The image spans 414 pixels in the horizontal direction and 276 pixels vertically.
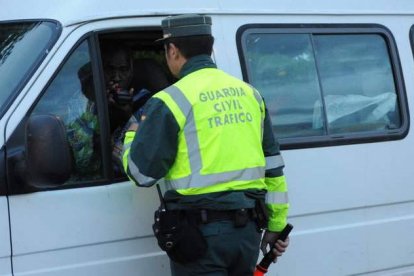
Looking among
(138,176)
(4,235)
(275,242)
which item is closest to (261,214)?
(275,242)

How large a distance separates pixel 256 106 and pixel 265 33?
2.75 feet

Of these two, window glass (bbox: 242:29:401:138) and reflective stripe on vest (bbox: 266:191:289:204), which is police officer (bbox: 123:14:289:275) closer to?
reflective stripe on vest (bbox: 266:191:289:204)

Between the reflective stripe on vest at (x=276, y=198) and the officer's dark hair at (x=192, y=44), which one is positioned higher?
the officer's dark hair at (x=192, y=44)

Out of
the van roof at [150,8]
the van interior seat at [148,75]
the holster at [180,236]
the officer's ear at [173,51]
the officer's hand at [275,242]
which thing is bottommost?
the officer's hand at [275,242]

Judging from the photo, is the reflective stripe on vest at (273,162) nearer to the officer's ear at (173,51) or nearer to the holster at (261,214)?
the holster at (261,214)

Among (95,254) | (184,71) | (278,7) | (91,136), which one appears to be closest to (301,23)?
(278,7)

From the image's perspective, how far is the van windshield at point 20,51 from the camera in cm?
327

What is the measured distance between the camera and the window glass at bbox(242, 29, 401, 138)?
3.99m

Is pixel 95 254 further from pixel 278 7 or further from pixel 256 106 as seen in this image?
pixel 278 7

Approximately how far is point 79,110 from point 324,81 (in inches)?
57.3

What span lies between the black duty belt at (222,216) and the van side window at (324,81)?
2.88 ft

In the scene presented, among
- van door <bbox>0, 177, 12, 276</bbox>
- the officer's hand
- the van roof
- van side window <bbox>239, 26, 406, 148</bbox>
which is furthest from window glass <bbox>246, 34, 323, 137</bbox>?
van door <bbox>0, 177, 12, 276</bbox>

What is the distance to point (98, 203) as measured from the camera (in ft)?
11.1

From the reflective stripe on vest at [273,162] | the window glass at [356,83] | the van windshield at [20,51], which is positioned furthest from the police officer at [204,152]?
the window glass at [356,83]
